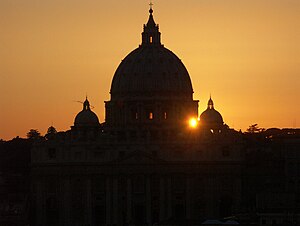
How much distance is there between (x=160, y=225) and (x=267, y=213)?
1071 cm

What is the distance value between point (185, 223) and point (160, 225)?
9.39ft

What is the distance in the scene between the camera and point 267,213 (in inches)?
7431

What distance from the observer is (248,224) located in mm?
183625

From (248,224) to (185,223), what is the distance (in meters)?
10.6

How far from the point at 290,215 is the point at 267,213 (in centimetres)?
199

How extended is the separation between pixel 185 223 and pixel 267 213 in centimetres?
788

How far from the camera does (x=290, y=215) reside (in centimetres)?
18788

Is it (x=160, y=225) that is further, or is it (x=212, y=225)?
(x=160, y=225)

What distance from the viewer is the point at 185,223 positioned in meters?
193

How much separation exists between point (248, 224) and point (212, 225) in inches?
129

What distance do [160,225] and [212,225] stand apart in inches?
540

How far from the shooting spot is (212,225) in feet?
597

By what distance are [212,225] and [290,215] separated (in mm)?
8666
